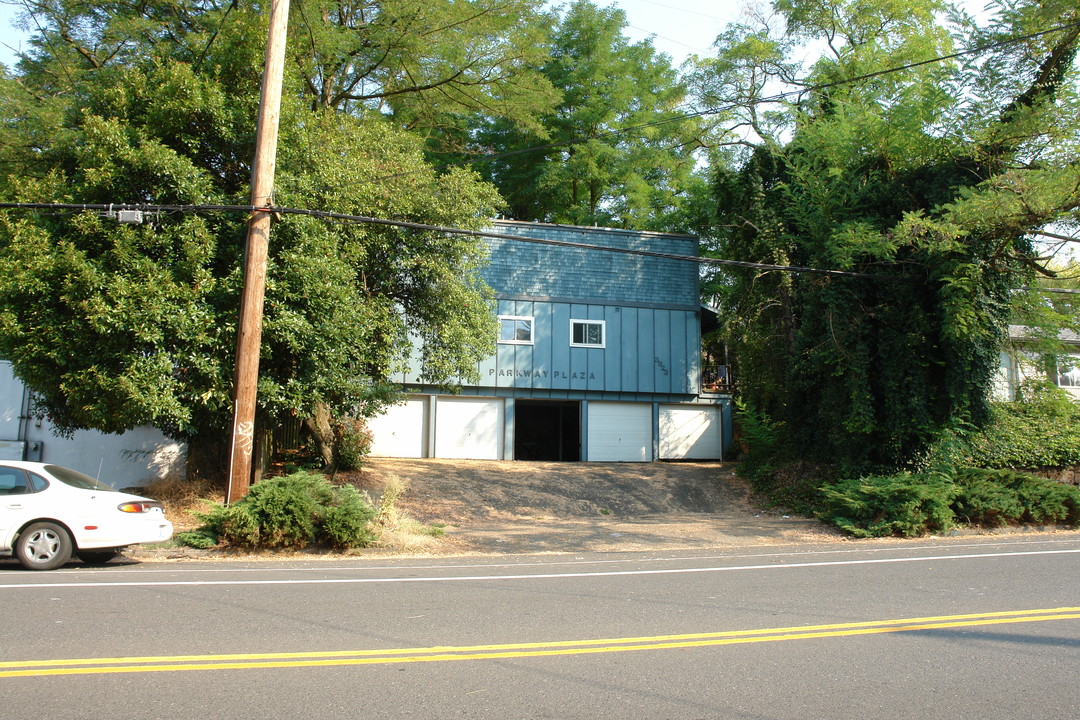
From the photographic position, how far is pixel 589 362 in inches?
950

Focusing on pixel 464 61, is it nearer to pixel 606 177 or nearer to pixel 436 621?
pixel 606 177

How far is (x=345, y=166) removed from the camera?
15.3 metres

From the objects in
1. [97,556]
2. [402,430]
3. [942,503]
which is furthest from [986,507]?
[97,556]

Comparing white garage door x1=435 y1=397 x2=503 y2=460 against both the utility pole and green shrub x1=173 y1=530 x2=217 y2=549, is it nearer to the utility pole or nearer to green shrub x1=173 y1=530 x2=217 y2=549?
the utility pole

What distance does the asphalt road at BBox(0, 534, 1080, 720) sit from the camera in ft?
15.4

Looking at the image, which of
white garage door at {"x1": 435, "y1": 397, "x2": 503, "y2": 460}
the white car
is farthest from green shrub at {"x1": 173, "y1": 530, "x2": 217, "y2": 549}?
white garage door at {"x1": 435, "y1": 397, "x2": 503, "y2": 460}

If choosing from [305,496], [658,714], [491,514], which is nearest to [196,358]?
[305,496]

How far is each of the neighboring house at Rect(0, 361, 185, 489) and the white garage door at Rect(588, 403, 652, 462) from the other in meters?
11.8

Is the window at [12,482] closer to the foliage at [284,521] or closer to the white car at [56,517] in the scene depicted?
the white car at [56,517]

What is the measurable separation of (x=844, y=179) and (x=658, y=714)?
1719cm

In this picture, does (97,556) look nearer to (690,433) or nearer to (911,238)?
(911,238)

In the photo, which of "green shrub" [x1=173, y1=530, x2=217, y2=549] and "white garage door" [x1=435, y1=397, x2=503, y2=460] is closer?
"green shrub" [x1=173, y1=530, x2=217, y2=549]

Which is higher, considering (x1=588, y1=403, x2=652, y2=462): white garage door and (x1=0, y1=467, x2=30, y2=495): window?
(x1=588, y1=403, x2=652, y2=462): white garage door

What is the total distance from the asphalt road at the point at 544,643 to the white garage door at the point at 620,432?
14.5m
